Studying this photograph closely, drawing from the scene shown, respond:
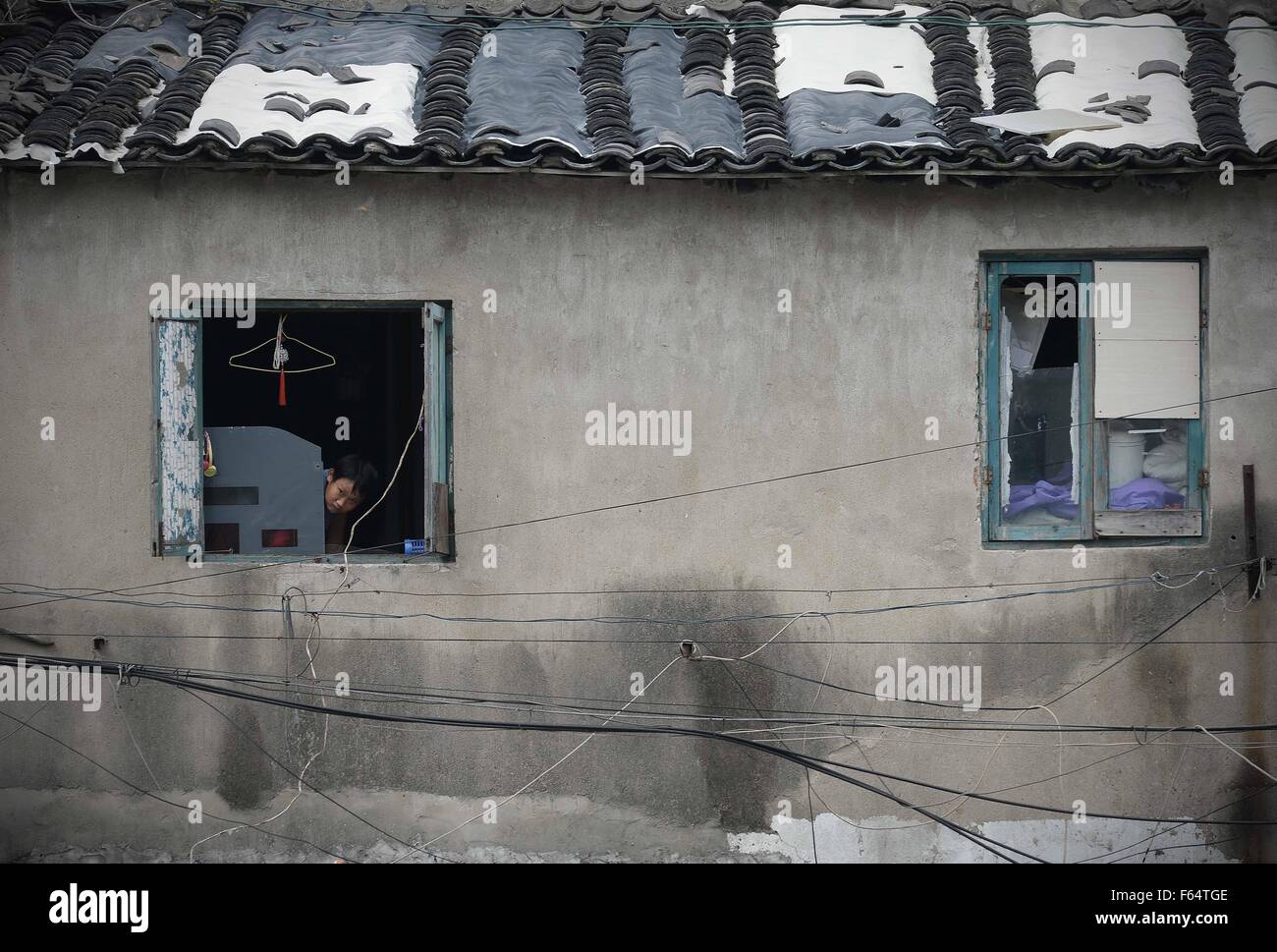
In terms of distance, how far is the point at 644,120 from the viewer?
21.5 ft

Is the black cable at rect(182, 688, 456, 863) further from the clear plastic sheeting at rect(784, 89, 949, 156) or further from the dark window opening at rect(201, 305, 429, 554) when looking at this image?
the clear plastic sheeting at rect(784, 89, 949, 156)

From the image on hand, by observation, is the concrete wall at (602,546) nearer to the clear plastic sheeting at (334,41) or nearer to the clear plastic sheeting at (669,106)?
the clear plastic sheeting at (669,106)

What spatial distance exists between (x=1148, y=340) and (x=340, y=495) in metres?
4.82

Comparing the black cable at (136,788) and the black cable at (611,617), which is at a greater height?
the black cable at (611,617)

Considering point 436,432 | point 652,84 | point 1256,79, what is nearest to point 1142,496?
point 1256,79

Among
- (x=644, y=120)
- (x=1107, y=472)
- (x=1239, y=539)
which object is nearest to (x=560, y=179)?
(x=644, y=120)

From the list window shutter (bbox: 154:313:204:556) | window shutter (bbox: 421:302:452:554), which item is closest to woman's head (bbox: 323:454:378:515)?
window shutter (bbox: 154:313:204:556)

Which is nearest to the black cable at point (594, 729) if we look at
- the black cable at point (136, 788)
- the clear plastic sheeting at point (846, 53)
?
the black cable at point (136, 788)

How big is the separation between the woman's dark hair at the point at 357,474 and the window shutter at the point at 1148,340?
14.7 feet

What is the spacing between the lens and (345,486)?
7.31 m

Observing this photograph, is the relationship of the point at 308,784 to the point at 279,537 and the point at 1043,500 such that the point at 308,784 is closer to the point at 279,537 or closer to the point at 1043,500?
the point at 279,537

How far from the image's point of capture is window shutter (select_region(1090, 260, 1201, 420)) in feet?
21.5

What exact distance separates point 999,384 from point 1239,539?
1566mm

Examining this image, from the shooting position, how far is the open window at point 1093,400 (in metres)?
6.57
